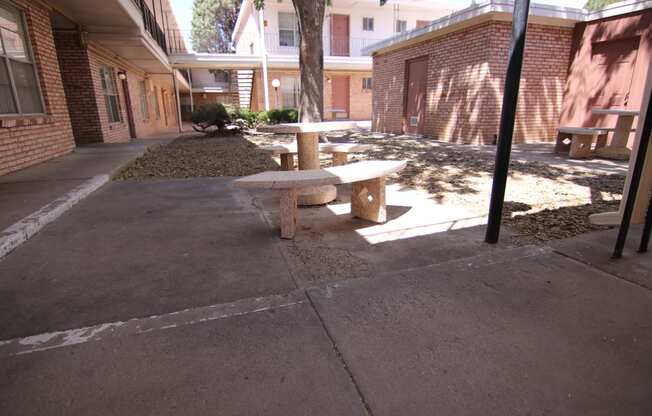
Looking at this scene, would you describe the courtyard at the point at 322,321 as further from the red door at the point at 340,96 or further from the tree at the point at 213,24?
the tree at the point at 213,24

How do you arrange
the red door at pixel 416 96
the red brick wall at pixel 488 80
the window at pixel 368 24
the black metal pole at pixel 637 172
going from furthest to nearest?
the window at pixel 368 24 < the red door at pixel 416 96 < the red brick wall at pixel 488 80 < the black metal pole at pixel 637 172

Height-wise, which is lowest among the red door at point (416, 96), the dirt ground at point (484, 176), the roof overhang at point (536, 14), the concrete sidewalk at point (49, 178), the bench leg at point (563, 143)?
the dirt ground at point (484, 176)

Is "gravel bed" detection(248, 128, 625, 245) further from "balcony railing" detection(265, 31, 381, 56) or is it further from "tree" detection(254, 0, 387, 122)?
"balcony railing" detection(265, 31, 381, 56)

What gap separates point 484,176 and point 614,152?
11.5 feet

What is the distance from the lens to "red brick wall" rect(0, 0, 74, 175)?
5543 mm

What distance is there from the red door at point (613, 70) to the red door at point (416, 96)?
13.8 feet

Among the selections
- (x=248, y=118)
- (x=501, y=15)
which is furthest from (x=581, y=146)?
(x=248, y=118)

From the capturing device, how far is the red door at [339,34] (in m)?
21.4

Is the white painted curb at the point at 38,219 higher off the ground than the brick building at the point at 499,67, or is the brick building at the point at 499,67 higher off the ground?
the brick building at the point at 499,67

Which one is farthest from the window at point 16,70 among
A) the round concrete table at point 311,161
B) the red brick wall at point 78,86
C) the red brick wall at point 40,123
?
the round concrete table at point 311,161

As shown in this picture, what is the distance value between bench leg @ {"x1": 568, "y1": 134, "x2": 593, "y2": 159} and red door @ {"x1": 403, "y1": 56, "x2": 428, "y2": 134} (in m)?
4.84

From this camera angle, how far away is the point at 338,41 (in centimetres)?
2169

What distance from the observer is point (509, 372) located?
1.60 m

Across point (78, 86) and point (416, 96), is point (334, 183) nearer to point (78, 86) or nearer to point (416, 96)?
point (78, 86)
